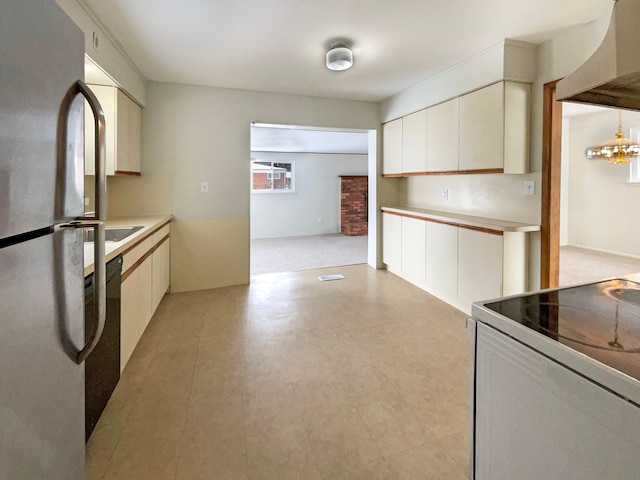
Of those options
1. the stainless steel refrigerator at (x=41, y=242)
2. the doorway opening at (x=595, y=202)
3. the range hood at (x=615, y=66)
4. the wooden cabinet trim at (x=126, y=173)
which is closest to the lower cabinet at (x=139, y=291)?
the wooden cabinet trim at (x=126, y=173)

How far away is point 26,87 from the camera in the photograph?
67 centimetres

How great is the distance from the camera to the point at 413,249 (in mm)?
4133

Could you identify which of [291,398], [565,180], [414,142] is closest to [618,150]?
[565,180]

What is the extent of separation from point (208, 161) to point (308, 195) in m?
5.06

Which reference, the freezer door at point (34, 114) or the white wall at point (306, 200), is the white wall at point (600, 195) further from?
the freezer door at point (34, 114)

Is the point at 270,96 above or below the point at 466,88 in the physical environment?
above

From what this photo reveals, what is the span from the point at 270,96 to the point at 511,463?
417cm

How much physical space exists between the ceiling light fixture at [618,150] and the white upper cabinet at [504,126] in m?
3.38

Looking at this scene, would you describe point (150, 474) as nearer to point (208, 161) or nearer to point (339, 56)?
point (339, 56)

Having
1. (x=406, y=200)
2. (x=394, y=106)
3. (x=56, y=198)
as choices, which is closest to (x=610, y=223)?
(x=406, y=200)

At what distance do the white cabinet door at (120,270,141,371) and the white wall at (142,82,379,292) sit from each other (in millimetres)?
1602

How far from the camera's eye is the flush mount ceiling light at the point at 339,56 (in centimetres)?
280

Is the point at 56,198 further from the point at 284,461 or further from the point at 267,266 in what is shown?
the point at 267,266

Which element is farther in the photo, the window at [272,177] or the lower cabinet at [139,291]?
the window at [272,177]
